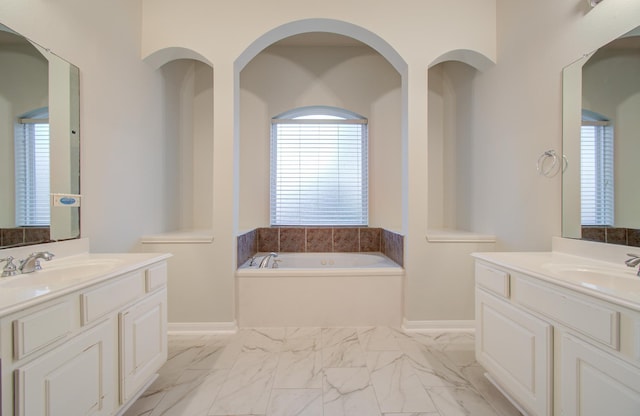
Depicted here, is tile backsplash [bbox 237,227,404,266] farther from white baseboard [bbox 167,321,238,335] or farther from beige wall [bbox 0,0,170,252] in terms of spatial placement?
beige wall [bbox 0,0,170,252]

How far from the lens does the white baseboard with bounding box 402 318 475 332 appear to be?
8.27ft

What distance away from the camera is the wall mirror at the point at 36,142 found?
1392 mm

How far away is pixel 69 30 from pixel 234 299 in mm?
2255

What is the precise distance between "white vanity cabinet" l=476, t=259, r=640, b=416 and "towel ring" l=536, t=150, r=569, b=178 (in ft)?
2.90

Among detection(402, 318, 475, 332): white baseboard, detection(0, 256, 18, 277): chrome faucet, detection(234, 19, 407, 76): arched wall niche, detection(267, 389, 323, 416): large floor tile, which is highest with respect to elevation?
detection(234, 19, 407, 76): arched wall niche

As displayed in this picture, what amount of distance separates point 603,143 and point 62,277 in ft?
10.2

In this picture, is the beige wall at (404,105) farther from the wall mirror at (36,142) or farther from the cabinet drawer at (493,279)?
the cabinet drawer at (493,279)

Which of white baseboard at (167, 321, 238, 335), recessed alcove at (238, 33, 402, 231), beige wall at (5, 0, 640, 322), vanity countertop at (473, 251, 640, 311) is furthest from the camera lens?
recessed alcove at (238, 33, 402, 231)

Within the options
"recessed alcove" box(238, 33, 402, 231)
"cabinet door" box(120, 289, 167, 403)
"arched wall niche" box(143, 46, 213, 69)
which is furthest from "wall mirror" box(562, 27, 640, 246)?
"arched wall niche" box(143, 46, 213, 69)

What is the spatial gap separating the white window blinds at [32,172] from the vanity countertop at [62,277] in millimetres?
278

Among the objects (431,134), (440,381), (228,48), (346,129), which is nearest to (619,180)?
(440,381)

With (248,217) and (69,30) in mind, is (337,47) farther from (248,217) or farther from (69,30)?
(69,30)

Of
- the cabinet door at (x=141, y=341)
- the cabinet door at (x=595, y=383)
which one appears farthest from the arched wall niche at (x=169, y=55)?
the cabinet door at (x=595, y=383)

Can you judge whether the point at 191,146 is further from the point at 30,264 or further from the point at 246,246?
the point at 30,264
